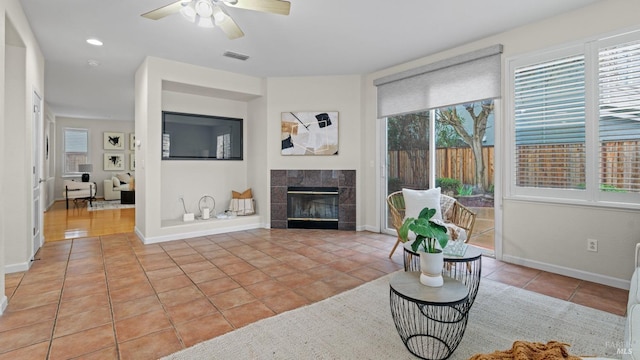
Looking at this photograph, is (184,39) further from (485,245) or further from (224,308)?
(485,245)

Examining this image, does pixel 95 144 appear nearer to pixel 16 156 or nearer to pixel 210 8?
pixel 16 156

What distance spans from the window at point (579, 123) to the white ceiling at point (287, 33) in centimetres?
53

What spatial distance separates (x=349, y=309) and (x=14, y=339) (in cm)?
217

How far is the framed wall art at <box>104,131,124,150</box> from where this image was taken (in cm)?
951

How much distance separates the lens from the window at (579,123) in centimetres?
265

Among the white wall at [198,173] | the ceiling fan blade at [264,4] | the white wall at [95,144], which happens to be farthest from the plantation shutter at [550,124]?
the white wall at [95,144]

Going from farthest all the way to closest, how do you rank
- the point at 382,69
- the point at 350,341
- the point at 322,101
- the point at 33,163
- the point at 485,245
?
the point at 322,101 < the point at 382,69 < the point at 485,245 < the point at 33,163 < the point at 350,341

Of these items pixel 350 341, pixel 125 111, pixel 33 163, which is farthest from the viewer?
pixel 125 111

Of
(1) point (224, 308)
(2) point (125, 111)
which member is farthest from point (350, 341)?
(2) point (125, 111)

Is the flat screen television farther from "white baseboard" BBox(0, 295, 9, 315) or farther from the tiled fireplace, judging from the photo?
"white baseboard" BBox(0, 295, 9, 315)

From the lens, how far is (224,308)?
2.32 metres

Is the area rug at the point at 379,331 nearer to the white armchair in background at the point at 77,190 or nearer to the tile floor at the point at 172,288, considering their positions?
the tile floor at the point at 172,288

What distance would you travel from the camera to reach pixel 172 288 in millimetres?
2701

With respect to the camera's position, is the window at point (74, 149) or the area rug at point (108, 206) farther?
the window at point (74, 149)
